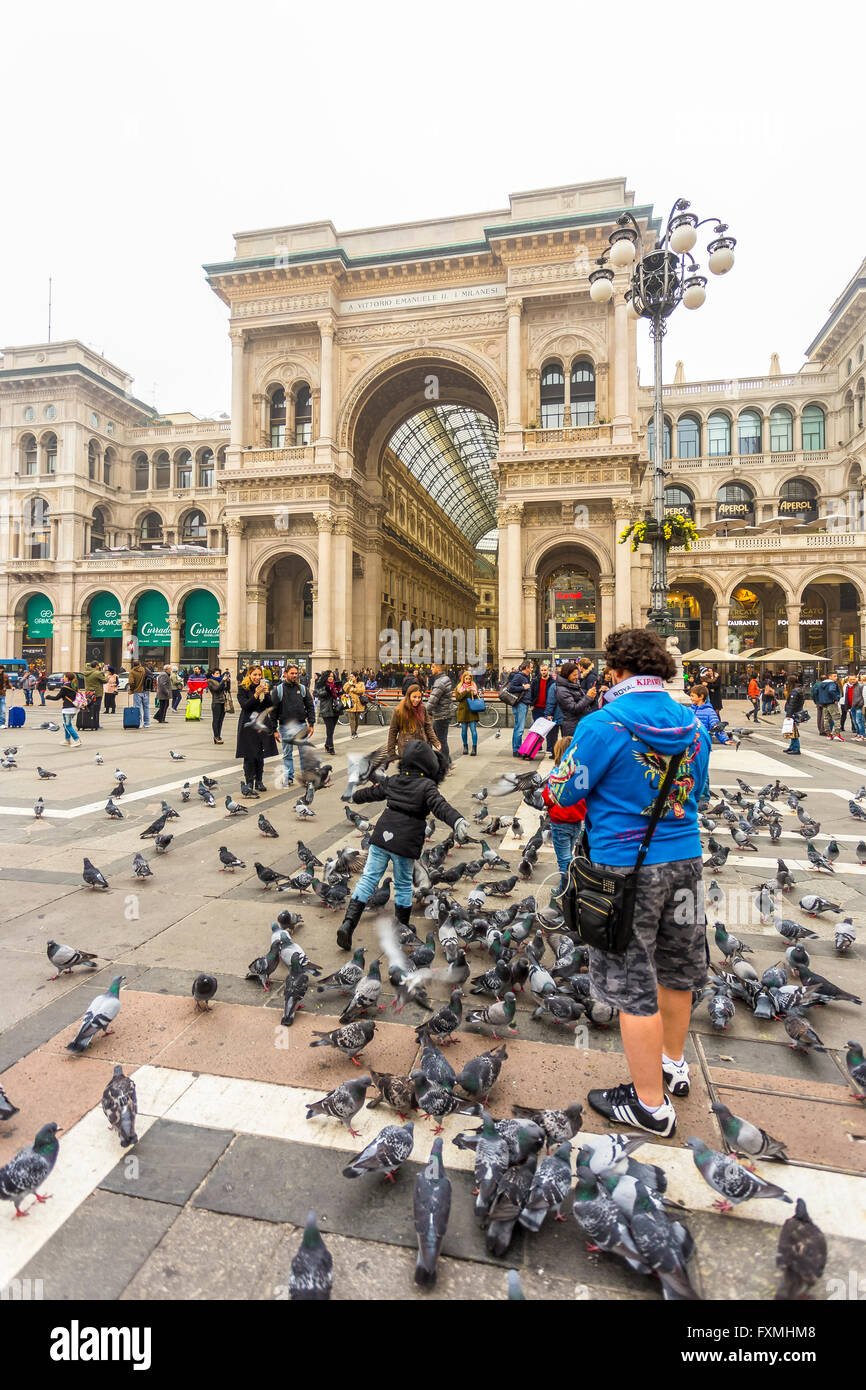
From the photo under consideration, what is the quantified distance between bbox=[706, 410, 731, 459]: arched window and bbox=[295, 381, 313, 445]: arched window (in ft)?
101

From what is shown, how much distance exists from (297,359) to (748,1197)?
36.3m

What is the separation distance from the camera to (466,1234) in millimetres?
2119

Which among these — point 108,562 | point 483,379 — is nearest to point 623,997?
point 483,379

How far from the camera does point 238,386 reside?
107 feet

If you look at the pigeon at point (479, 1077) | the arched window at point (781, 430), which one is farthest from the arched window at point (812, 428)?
the pigeon at point (479, 1077)

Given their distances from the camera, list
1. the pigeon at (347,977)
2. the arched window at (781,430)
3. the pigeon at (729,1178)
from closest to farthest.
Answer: the pigeon at (729,1178) → the pigeon at (347,977) → the arched window at (781,430)

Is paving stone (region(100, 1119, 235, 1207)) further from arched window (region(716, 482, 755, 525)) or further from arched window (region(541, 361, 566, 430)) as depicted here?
arched window (region(716, 482, 755, 525))

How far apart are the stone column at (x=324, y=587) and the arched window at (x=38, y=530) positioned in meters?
28.8

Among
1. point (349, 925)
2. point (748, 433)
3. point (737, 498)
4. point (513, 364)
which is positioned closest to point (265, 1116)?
point (349, 925)

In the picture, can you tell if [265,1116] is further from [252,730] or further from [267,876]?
[252,730]

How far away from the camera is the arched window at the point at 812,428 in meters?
46.4

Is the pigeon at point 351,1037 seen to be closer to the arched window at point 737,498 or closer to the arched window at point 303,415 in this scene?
the arched window at point 303,415

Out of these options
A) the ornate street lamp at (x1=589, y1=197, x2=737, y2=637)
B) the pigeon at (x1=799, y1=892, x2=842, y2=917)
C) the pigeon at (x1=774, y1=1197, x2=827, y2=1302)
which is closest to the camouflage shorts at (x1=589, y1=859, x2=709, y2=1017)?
the pigeon at (x1=774, y1=1197, x2=827, y2=1302)

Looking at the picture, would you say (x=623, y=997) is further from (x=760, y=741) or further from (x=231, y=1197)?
(x=760, y=741)
